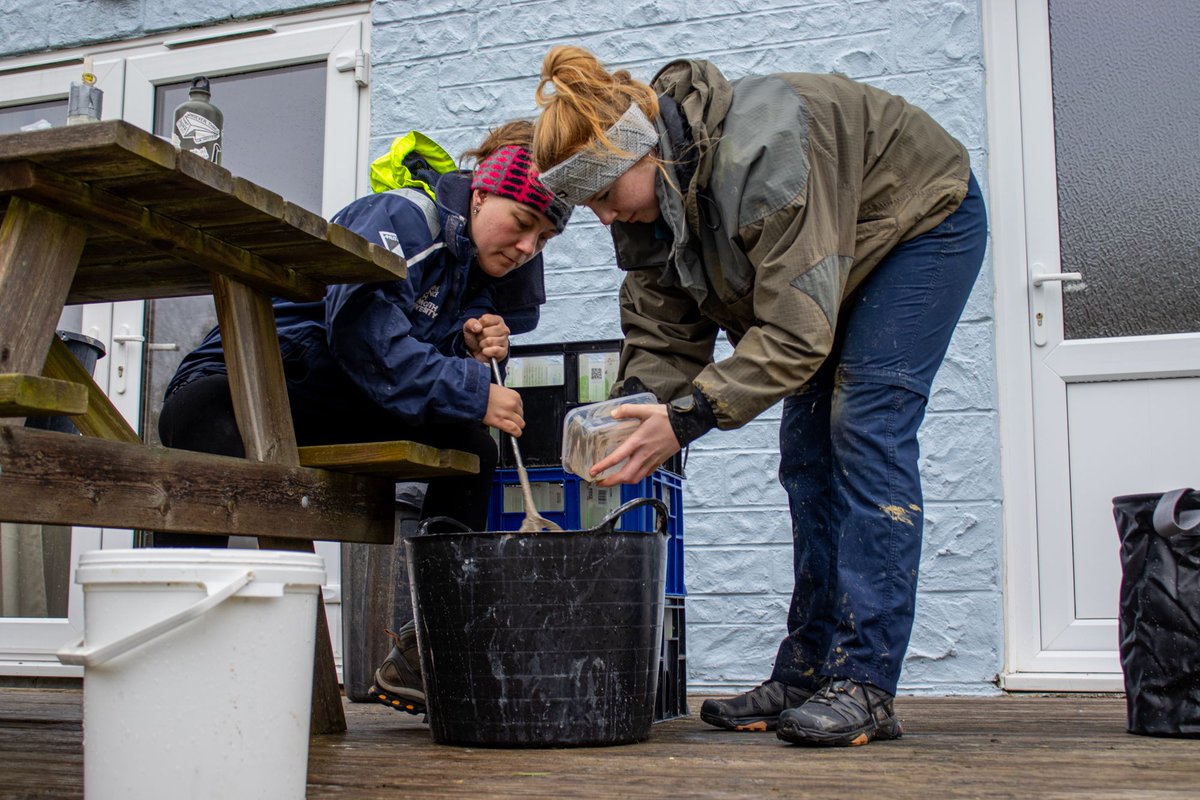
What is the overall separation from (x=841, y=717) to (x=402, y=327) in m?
1.05

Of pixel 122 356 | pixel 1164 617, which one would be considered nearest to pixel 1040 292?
pixel 1164 617

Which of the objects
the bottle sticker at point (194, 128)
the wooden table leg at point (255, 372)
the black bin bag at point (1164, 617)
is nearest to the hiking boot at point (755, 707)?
the black bin bag at point (1164, 617)

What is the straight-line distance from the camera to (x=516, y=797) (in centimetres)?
156

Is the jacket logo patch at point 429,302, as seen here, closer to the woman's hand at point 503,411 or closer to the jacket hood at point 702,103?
the woman's hand at point 503,411

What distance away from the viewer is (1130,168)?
355 cm

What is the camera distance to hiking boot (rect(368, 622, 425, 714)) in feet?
8.46

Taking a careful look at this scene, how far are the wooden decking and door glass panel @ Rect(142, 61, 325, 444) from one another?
1.99 meters

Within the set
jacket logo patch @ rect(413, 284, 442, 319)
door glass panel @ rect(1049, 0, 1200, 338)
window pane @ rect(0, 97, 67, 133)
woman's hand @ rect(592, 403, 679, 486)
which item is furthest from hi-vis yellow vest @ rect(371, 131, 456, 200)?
window pane @ rect(0, 97, 67, 133)

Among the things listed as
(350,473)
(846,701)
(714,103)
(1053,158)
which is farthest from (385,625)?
(1053,158)

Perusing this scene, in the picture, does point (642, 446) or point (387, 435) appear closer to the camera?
point (642, 446)

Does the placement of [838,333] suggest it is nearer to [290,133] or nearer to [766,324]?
[766,324]

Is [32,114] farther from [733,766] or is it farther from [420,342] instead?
[733,766]

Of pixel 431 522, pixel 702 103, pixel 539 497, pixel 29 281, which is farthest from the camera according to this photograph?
pixel 539 497

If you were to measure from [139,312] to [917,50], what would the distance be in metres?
2.74
